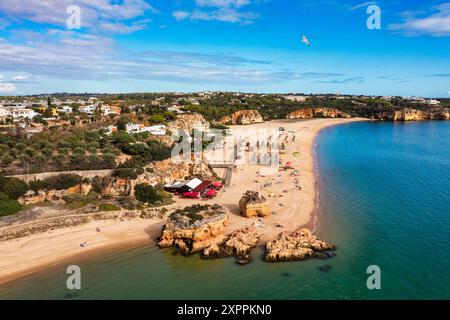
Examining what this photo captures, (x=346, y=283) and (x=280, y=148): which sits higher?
(x=280, y=148)

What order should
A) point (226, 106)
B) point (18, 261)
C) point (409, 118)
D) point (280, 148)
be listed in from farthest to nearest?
point (409, 118)
point (226, 106)
point (280, 148)
point (18, 261)

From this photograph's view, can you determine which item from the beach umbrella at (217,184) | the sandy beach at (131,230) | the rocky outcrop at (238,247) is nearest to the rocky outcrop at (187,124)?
the beach umbrella at (217,184)

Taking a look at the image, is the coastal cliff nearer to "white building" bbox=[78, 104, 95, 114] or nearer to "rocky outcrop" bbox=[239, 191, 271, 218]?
"rocky outcrop" bbox=[239, 191, 271, 218]

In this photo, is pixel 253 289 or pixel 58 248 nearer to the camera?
pixel 253 289
